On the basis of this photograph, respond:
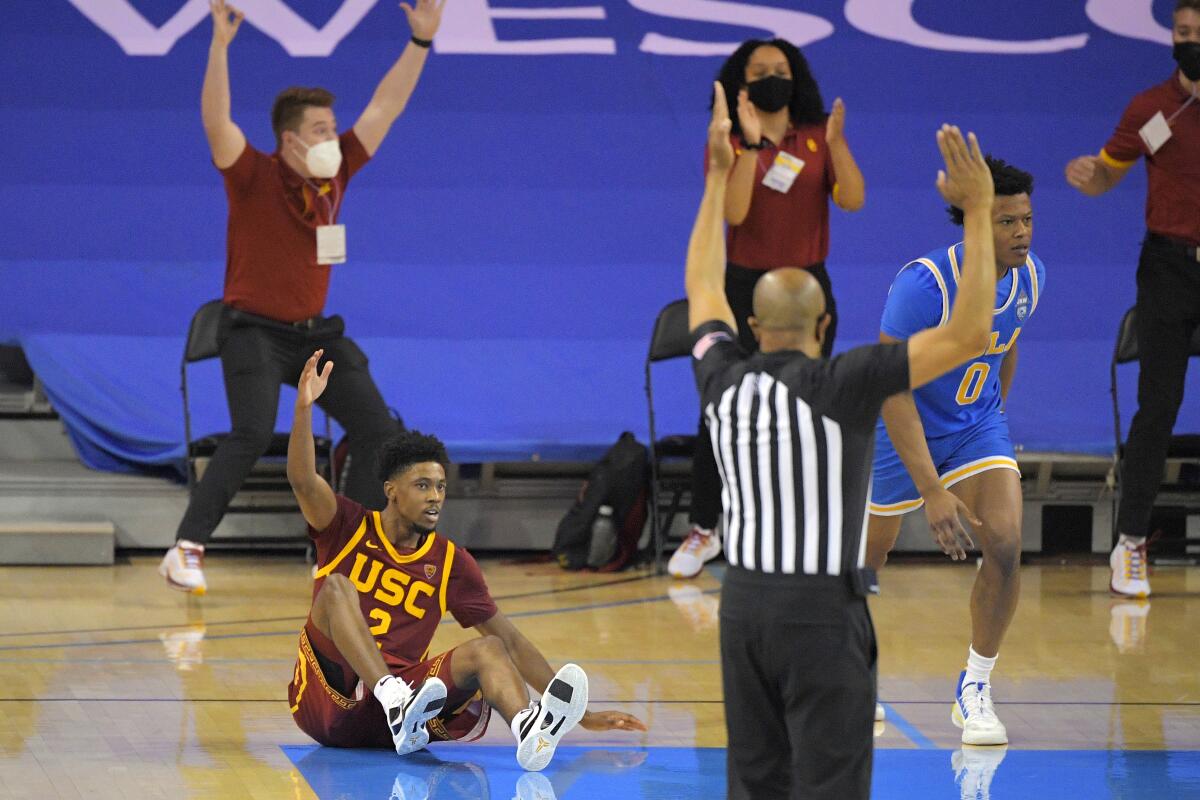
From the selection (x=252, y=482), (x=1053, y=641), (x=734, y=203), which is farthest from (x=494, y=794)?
(x=252, y=482)

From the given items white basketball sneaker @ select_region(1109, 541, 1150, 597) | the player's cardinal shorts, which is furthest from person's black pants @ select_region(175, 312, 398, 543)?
white basketball sneaker @ select_region(1109, 541, 1150, 597)

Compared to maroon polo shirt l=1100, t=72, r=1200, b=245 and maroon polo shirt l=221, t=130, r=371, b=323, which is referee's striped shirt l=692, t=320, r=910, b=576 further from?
maroon polo shirt l=1100, t=72, r=1200, b=245

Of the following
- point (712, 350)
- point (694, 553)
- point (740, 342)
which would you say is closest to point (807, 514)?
point (712, 350)

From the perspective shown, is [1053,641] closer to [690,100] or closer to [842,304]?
[842,304]

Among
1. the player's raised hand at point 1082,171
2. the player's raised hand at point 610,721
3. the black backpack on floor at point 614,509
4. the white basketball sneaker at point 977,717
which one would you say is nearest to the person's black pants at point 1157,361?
the player's raised hand at point 1082,171

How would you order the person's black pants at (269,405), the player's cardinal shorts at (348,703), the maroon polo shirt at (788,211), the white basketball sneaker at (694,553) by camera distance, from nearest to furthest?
1. the player's cardinal shorts at (348,703)
2. the person's black pants at (269,405)
3. the maroon polo shirt at (788,211)
4. the white basketball sneaker at (694,553)

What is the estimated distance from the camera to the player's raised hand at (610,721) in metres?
5.07

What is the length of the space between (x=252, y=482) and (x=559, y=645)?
266cm

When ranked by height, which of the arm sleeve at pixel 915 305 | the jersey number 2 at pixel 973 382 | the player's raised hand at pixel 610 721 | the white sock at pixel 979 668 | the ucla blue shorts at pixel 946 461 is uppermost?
the arm sleeve at pixel 915 305

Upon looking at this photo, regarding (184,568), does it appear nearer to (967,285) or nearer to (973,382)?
(973,382)

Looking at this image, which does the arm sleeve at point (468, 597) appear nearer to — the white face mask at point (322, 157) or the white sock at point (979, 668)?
the white sock at point (979, 668)

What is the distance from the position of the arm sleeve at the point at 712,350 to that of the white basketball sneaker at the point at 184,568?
430 centimetres

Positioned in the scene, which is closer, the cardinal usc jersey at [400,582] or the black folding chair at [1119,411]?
the cardinal usc jersey at [400,582]

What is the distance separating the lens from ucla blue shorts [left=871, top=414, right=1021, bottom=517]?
5402 millimetres
